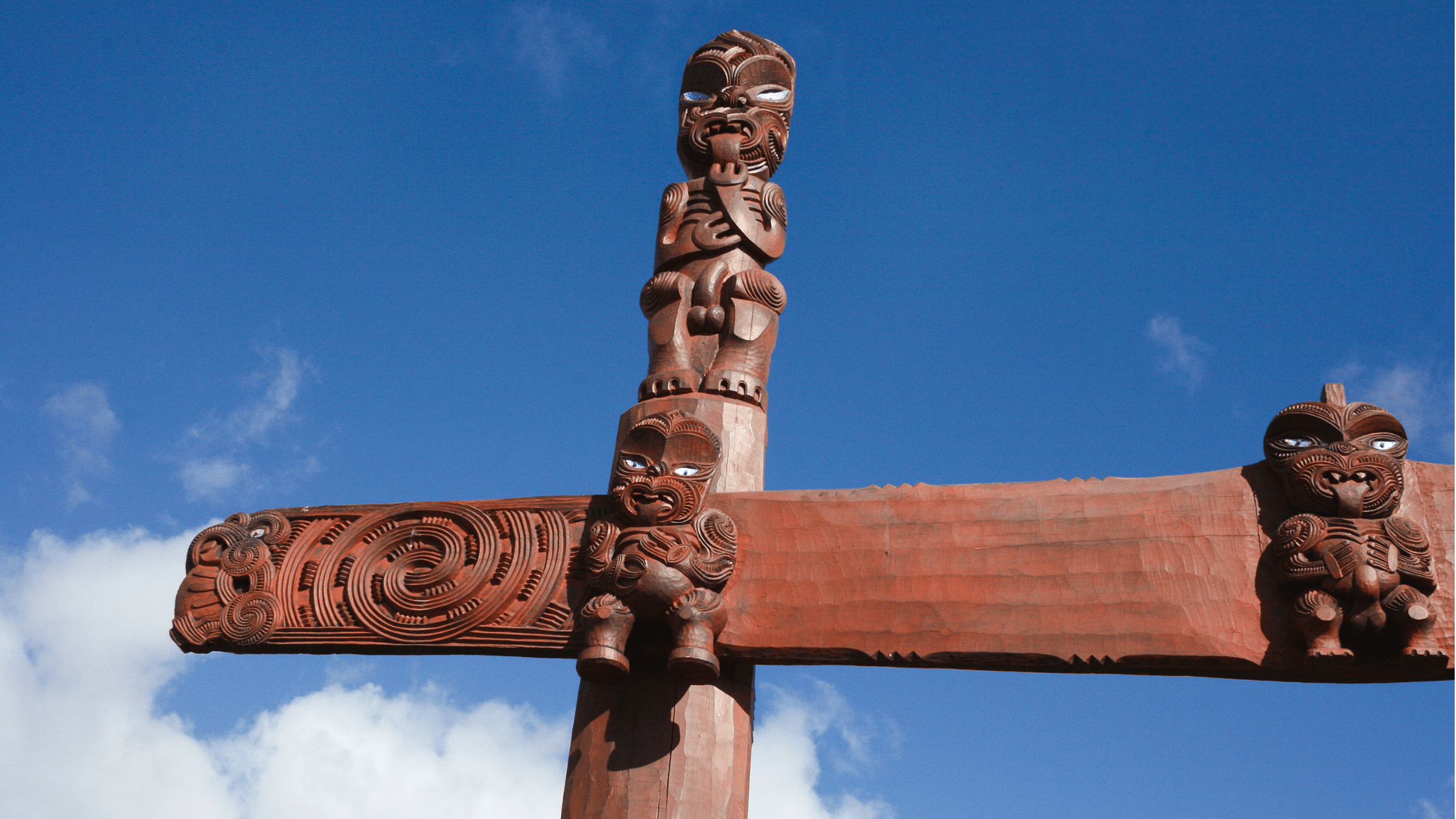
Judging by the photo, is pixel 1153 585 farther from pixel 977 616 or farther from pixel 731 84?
pixel 731 84

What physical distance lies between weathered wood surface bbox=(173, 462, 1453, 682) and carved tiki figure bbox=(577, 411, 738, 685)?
4.2 inches

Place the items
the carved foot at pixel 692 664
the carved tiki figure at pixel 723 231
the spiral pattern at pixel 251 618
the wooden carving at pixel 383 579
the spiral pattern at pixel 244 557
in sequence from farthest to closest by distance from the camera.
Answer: the carved tiki figure at pixel 723 231, the spiral pattern at pixel 244 557, the spiral pattern at pixel 251 618, the wooden carving at pixel 383 579, the carved foot at pixel 692 664

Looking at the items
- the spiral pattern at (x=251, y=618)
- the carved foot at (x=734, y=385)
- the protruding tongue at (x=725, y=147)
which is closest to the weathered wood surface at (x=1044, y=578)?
the carved foot at (x=734, y=385)

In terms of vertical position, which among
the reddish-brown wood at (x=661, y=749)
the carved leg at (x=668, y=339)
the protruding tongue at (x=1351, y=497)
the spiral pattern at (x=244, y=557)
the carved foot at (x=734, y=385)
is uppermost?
the carved leg at (x=668, y=339)

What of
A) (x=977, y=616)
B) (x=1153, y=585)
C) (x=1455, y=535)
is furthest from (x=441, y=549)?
(x=1455, y=535)

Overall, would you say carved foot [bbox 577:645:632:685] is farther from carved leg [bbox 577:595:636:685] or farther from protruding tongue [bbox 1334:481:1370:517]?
protruding tongue [bbox 1334:481:1370:517]

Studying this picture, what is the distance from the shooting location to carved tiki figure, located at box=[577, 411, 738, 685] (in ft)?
10.4

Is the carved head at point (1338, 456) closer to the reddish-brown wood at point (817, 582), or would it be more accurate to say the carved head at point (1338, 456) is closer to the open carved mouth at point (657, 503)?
the reddish-brown wood at point (817, 582)

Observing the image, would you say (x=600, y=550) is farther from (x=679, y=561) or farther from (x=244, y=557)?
(x=244, y=557)

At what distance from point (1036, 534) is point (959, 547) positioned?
0.66ft

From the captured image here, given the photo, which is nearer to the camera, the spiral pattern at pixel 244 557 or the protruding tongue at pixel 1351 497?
the protruding tongue at pixel 1351 497

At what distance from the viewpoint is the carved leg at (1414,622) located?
2.88 m

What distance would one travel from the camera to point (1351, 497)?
3.04 meters

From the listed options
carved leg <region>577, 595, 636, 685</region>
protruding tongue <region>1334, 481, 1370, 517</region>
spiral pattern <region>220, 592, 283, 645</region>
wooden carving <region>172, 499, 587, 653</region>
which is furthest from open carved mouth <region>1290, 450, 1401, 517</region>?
spiral pattern <region>220, 592, 283, 645</region>
